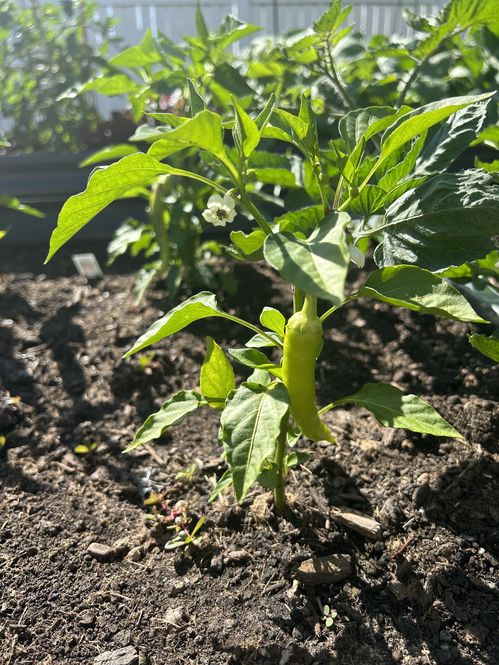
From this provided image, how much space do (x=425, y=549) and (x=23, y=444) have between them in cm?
119

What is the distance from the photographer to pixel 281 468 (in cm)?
140

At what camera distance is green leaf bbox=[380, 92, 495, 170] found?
3.20 ft

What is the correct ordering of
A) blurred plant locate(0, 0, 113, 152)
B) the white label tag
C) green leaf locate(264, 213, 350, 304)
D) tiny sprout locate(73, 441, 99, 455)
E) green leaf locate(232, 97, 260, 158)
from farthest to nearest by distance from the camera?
blurred plant locate(0, 0, 113, 152), the white label tag, tiny sprout locate(73, 441, 99, 455), green leaf locate(232, 97, 260, 158), green leaf locate(264, 213, 350, 304)

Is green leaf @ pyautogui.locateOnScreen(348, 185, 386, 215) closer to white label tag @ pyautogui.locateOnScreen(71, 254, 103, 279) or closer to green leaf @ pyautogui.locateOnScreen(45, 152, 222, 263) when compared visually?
green leaf @ pyautogui.locateOnScreen(45, 152, 222, 263)

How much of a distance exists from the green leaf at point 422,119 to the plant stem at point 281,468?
0.58m

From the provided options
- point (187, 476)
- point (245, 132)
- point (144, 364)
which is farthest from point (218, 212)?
point (144, 364)

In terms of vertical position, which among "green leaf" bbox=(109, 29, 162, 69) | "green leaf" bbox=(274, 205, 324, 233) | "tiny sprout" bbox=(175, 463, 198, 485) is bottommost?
"tiny sprout" bbox=(175, 463, 198, 485)

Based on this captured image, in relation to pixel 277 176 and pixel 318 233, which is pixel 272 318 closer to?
pixel 318 233

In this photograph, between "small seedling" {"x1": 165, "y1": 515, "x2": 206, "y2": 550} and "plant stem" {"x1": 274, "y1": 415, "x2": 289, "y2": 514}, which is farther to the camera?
"small seedling" {"x1": 165, "y1": 515, "x2": 206, "y2": 550}

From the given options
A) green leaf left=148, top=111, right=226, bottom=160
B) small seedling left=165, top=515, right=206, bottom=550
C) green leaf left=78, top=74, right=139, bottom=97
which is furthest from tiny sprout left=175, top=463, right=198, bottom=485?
green leaf left=78, top=74, right=139, bottom=97

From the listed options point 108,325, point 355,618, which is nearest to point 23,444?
point 108,325

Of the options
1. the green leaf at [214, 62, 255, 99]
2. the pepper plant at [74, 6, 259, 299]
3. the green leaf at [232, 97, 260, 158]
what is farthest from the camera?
the green leaf at [214, 62, 255, 99]

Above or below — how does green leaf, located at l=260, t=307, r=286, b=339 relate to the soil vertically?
above

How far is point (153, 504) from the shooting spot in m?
1.62
